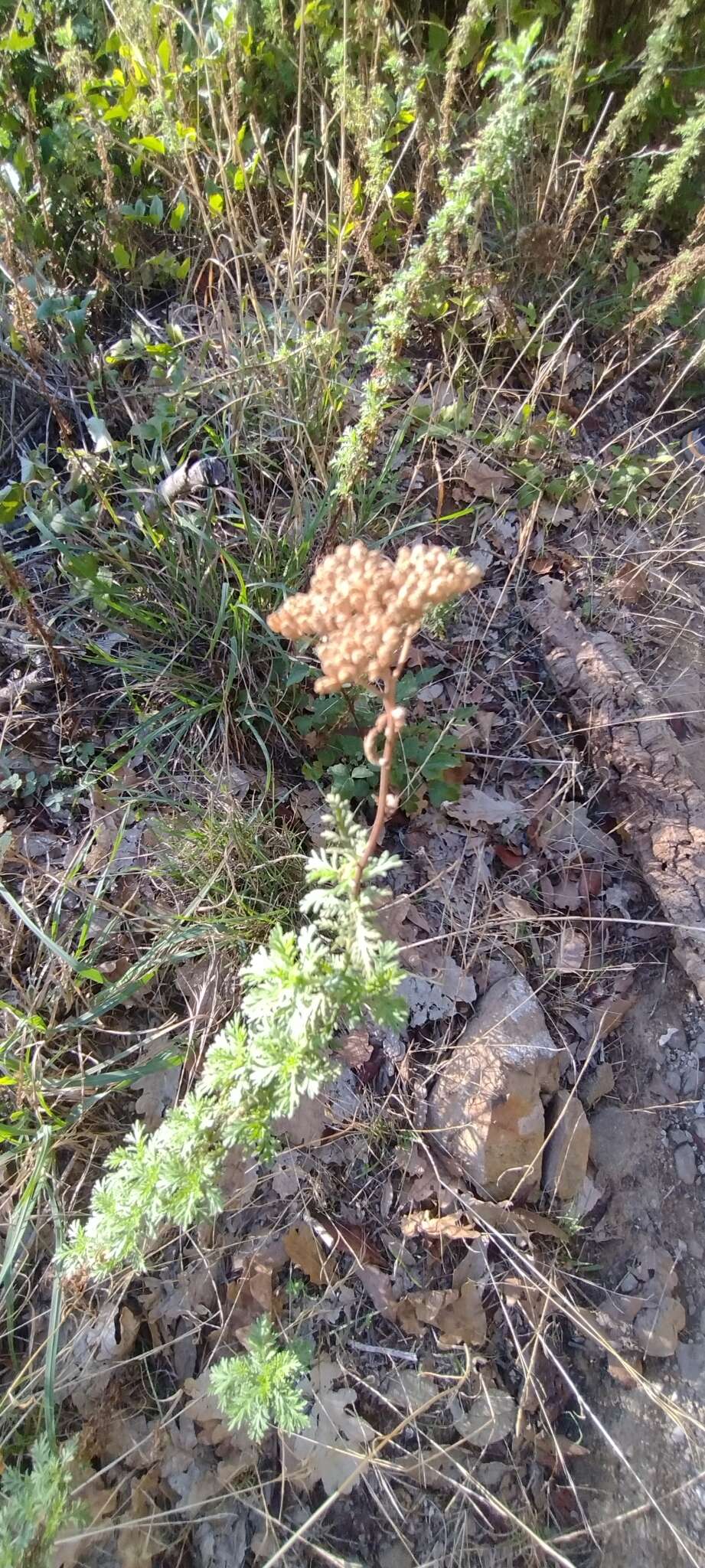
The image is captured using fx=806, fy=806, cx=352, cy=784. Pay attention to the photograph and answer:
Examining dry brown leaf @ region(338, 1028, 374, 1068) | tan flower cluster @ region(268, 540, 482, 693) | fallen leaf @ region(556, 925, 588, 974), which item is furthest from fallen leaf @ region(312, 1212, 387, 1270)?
tan flower cluster @ region(268, 540, 482, 693)

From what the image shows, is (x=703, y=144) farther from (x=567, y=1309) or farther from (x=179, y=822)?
(x=567, y=1309)

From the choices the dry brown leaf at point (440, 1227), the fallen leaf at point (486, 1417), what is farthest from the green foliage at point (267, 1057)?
the fallen leaf at point (486, 1417)

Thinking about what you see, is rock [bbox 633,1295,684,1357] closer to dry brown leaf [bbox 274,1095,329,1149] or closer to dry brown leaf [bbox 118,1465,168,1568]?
dry brown leaf [bbox 274,1095,329,1149]

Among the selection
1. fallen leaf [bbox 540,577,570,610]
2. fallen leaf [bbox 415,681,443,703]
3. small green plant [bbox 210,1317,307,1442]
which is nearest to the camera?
small green plant [bbox 210,1317,307,1442]

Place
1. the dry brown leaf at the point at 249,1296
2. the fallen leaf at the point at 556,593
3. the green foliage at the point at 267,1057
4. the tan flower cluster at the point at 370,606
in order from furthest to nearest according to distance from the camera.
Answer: the fallen leaf at the point at 556,593 → the dry brown leaf at the point at 249,1296 → the green foliage at the point at 267,1057 → the tan flower cluster at the point at 370,606

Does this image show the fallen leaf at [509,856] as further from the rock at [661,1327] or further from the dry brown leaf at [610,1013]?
the rock at [661,1327]

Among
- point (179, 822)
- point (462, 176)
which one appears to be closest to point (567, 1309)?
point (179, 822)
